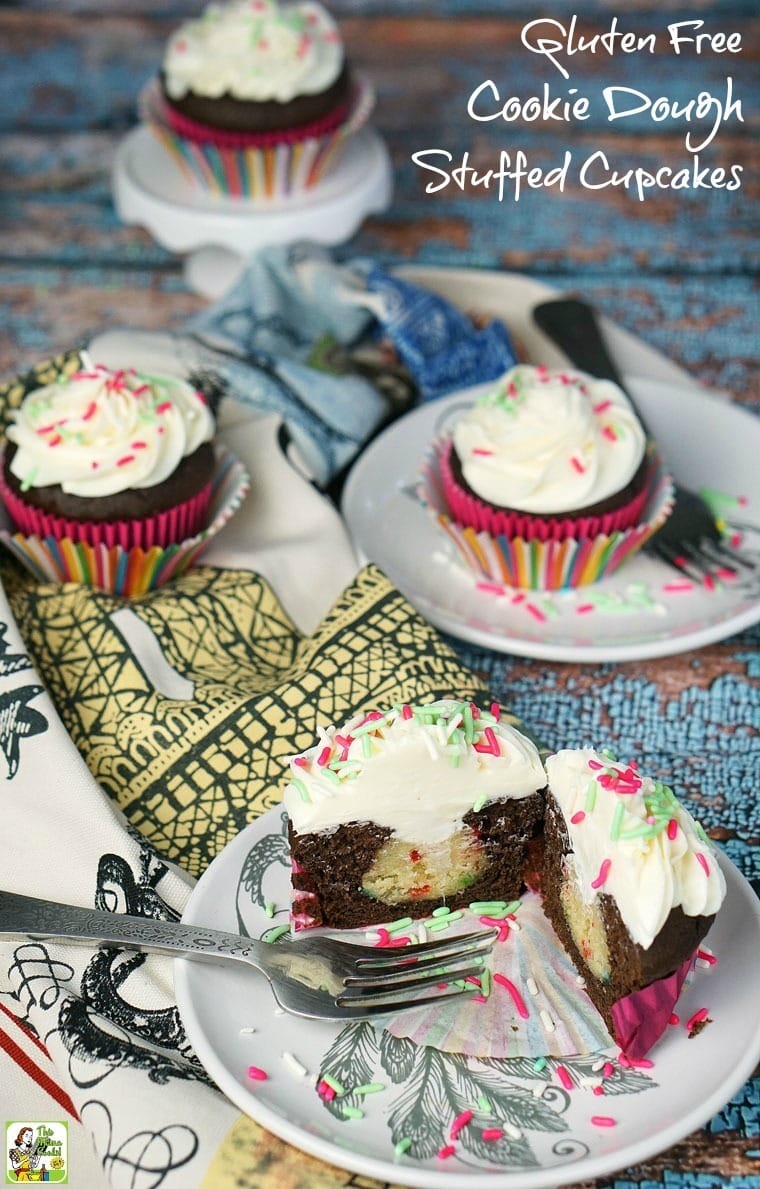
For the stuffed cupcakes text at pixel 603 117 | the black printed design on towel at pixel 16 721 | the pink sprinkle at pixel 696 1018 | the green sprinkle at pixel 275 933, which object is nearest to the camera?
the pink sprinkle at pixel 696 1018

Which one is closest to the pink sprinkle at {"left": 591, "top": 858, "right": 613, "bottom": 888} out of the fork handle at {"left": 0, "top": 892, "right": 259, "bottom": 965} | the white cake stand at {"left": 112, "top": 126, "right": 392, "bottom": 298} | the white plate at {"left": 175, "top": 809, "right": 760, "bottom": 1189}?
the white plate at {"left": 175, "top": 809, "right": 760, "bottom": 1189}

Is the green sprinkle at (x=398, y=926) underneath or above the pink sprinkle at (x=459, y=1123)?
underneath

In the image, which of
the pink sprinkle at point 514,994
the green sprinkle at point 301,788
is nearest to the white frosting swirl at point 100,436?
the green sprinkle at point 301,788

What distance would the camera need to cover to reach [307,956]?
1.44 meters

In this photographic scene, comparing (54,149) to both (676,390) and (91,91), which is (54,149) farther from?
(676,390)

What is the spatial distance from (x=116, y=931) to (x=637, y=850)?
0.53 m

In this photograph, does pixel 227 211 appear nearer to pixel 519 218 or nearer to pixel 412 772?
pixel 519 218

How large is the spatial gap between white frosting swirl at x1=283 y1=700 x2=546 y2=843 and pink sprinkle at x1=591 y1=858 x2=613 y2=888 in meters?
0.14

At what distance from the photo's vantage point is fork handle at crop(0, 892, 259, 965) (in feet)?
4.61

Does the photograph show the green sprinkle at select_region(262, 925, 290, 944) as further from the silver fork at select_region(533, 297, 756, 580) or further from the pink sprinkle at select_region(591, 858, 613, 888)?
the silver fork at select_region(533, 297, 756, 580)

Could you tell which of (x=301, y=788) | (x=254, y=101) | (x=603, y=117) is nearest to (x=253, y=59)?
(x=254, y=101)

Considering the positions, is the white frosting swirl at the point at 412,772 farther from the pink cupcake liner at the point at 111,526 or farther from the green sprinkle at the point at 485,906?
the pink cupcake liner at the point at 111,526

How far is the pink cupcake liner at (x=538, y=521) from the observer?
6.66 feet

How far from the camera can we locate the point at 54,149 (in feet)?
10.9
